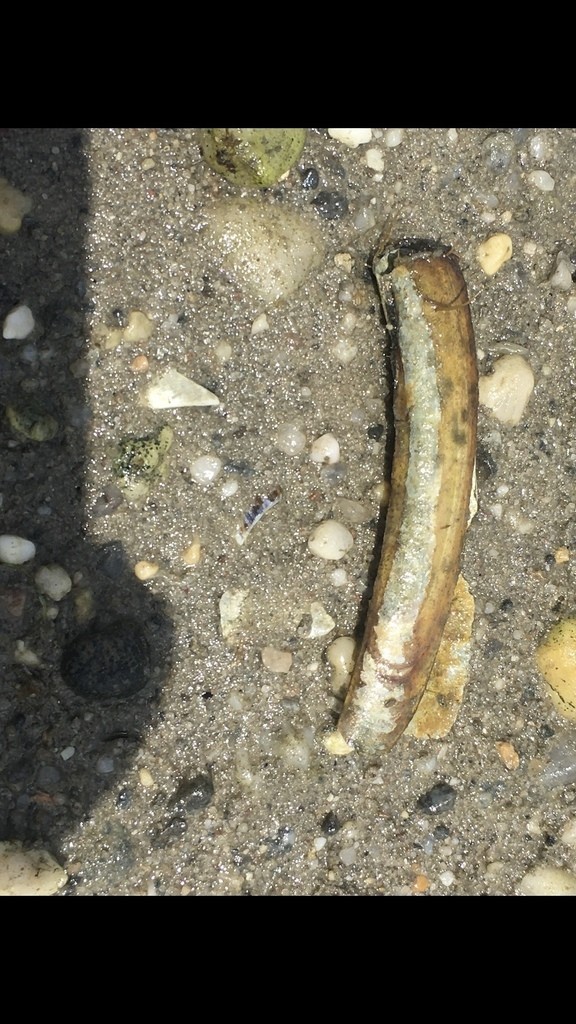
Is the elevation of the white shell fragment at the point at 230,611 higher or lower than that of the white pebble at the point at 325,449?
lower

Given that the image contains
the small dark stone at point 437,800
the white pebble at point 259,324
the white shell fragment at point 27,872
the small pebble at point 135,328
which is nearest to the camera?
the white shell fragment at point 27,872

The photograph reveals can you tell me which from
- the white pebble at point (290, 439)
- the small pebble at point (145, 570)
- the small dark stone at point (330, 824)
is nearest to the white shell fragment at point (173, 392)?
the white pebble at point (290, 439)

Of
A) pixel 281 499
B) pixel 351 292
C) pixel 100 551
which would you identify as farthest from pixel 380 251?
pixel 100 551

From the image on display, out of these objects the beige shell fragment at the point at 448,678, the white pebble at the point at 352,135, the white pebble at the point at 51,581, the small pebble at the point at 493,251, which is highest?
the white pebble at the point at 352,135

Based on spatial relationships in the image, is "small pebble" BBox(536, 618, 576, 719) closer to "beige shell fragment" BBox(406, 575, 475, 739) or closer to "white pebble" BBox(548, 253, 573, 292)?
"beige shell fragment" BBox(406, 575, 475, 739)

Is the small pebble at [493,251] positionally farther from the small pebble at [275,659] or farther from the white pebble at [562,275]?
the small pebble at [275,659]

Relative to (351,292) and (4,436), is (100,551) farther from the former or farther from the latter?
(351,292)
